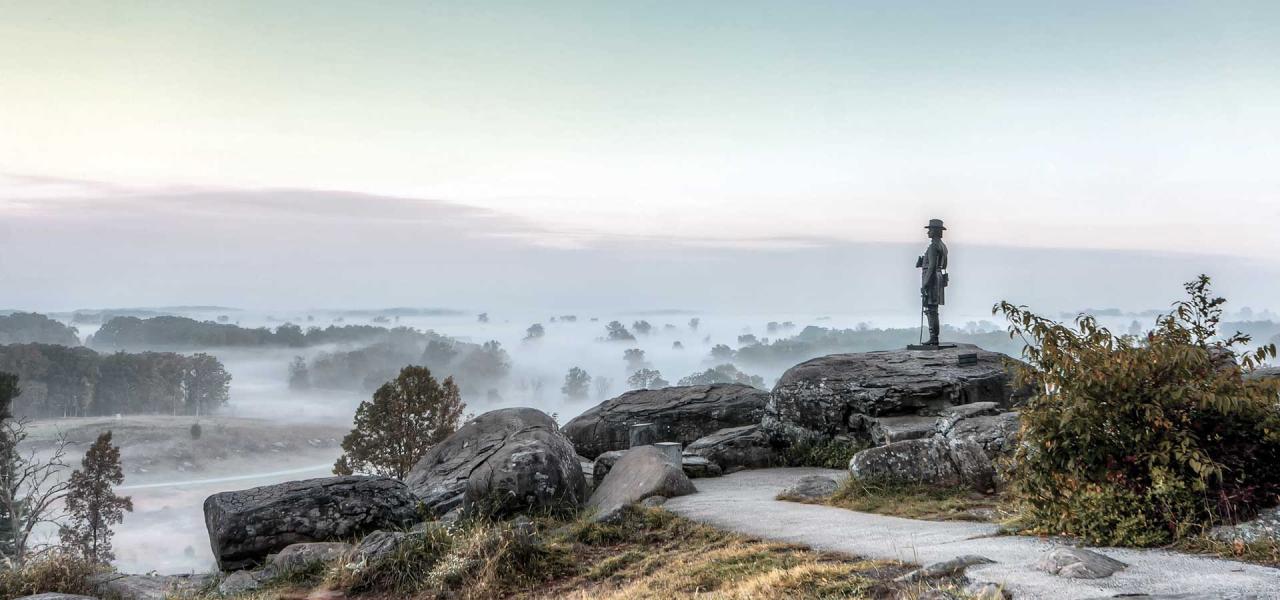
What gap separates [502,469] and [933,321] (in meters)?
11.6

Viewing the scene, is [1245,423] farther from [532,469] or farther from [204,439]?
[204,439]

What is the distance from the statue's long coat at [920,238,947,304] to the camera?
1912 centimetres

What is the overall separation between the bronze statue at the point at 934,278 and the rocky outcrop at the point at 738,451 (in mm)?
4941

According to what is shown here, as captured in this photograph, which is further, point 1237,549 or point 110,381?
point 110,381

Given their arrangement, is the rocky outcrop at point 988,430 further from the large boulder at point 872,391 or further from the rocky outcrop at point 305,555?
the rocky outcrop at point 305,555

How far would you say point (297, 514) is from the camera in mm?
11891

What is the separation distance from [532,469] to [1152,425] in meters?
7.82

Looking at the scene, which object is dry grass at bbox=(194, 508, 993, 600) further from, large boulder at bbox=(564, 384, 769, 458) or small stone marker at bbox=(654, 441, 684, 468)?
large boulder at bbox=(564, 384, 769, 458)

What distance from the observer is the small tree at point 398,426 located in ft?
87.1

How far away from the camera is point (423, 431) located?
26.7 meters

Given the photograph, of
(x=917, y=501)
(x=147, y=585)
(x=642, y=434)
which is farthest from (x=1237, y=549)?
(x=642, y=434)

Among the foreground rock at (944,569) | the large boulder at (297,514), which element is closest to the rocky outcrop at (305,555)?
the large boulder at (297,514)

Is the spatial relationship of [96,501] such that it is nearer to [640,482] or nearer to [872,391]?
[640,482]

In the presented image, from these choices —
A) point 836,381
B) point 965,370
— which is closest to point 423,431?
point 836,381
